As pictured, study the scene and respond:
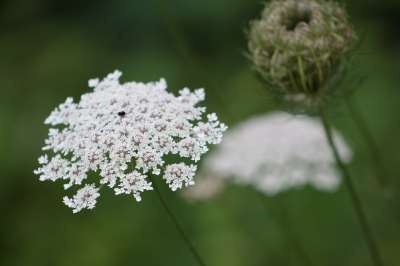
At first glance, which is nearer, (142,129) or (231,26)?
(142,129)

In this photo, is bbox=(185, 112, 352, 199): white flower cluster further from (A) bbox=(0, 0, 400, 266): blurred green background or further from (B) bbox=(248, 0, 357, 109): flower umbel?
(B) bbox=(248, 0, 357, 109): flower umbel

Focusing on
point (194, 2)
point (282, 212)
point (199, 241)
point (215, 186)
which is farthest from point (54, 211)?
point (194, 2)

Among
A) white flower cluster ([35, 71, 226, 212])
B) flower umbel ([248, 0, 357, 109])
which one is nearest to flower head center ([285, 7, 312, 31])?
flower umbel ([248, 0, 357, 109])

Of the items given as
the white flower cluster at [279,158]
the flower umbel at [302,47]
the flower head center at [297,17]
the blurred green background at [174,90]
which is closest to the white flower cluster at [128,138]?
the flower umbel at [302,47]

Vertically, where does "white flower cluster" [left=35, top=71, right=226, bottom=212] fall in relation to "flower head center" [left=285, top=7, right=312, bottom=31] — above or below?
below

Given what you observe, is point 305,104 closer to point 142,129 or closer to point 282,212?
point 142,129

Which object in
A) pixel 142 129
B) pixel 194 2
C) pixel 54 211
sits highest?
pixel 194 2
